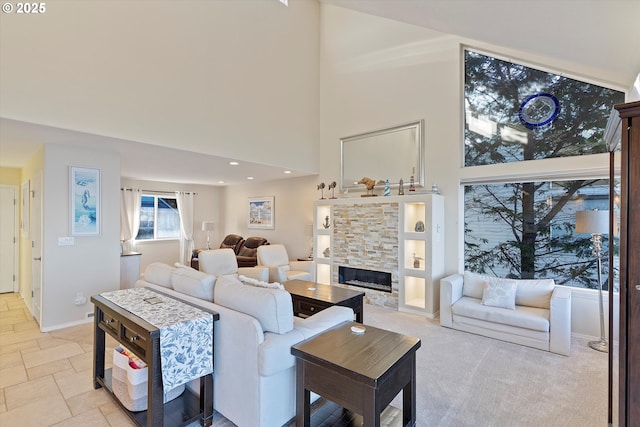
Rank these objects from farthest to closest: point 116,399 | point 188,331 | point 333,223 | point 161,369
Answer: point 333,223
point 116,399
point 188,331
point 161,369

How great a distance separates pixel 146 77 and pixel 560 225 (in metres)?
5.79

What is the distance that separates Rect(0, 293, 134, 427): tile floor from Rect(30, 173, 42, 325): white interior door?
0.33m

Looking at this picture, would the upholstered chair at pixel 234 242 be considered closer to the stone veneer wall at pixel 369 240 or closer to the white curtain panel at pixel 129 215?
the white curtain panel at pixel 129 215

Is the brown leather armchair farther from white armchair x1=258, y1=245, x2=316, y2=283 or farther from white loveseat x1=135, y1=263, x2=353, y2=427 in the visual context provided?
white loveseat x1=135, y1=263, x2=353, y2=427

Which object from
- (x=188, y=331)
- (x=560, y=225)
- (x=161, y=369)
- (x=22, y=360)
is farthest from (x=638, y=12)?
(x=22, y=360)

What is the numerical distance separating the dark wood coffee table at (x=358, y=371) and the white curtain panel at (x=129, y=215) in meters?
6.95

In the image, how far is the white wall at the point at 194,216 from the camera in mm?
7621

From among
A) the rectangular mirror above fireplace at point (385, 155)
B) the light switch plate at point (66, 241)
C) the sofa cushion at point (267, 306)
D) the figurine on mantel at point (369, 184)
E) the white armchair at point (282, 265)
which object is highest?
the rectangular mirror above fireplace at point (385, 155)

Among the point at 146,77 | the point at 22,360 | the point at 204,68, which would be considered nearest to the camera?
the point at 22,360

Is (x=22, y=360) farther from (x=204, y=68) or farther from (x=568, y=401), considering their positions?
(x=568, y=401)

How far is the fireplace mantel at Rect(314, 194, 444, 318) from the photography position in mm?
4547

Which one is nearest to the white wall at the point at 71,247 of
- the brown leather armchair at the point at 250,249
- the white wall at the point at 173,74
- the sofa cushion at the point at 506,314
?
the white wall at the point at 173,74

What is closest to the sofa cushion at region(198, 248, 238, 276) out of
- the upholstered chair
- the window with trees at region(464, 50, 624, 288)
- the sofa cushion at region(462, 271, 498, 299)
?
the upholstered chair

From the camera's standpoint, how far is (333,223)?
5730 millimetres
